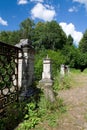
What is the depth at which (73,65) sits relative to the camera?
47.0 m

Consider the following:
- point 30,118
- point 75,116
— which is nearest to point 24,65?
point 30,118

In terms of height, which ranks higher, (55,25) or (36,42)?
(55,25)

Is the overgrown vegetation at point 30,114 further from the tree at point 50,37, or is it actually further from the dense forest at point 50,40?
the tree at point 50,37

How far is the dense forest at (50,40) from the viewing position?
4869 cm

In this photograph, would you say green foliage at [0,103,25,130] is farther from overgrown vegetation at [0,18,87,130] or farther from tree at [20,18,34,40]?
tree at [20,18,34,40]

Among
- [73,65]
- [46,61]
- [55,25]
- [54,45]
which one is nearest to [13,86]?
[46,61]

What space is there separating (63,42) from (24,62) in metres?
45.5

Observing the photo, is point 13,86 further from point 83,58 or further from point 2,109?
point 83,58

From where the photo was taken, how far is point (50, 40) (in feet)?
168

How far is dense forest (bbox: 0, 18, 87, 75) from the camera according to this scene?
48688 millimetres

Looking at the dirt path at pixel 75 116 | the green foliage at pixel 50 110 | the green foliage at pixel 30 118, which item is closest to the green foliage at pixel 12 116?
the green foliage at pixel 30 118

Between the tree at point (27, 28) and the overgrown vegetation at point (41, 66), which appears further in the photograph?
the tree at point (27, 28)

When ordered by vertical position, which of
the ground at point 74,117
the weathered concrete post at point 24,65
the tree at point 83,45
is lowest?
→ the ground at point 74,117

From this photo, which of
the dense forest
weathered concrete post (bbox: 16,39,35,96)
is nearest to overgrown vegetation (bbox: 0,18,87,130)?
the dense forest
